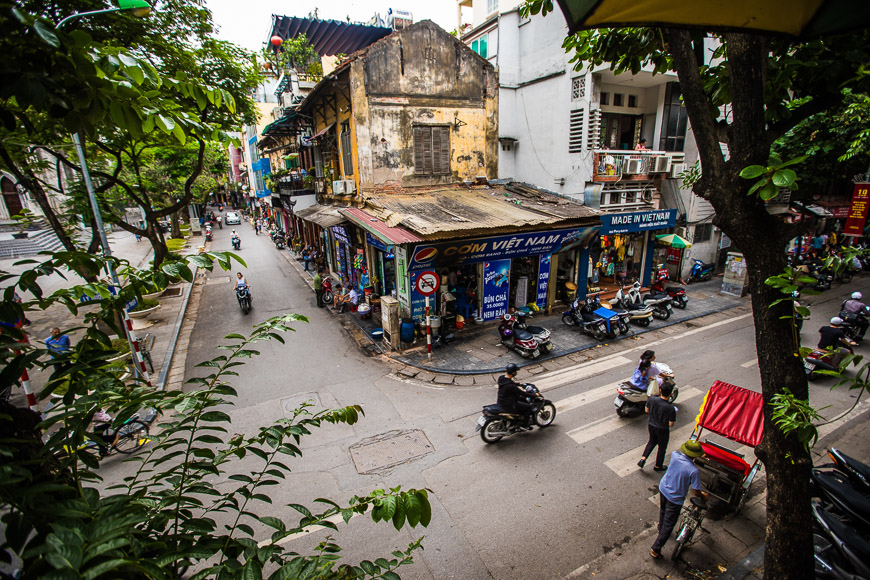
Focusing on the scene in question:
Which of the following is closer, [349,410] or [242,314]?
[349,410]

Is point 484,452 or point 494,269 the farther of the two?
point 494,269

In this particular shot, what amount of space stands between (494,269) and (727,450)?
8274mm

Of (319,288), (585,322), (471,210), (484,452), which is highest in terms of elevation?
(471,210)

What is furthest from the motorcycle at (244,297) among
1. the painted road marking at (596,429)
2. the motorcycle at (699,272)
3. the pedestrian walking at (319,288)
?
the motorcycle at (699,272)

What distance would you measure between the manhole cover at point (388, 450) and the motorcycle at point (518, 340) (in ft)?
14.5

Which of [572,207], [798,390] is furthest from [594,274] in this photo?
[798,390]

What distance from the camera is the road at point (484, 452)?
547 centimetres

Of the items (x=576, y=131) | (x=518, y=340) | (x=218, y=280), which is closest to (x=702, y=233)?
(x=576, y=131)

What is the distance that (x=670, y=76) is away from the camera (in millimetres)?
14570

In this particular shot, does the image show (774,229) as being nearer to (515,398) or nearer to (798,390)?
(798,390)

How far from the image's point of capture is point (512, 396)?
7.50 m

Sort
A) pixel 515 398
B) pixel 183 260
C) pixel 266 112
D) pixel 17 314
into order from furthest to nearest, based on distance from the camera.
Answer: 1. pixel 266 112
2. pixel 515 398
3. pixel 183 260
4. pixel 17 314

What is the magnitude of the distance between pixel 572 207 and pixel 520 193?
2.35m

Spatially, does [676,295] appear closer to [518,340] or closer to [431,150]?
[518,340]
